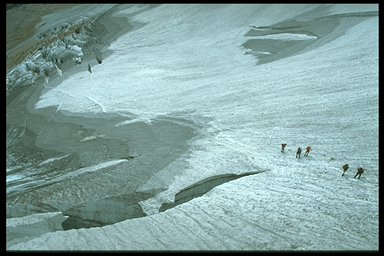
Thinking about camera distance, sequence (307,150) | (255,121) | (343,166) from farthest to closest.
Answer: (255,121) → (307,150) → (343,166)

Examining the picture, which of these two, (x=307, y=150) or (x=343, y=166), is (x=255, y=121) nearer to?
(x=307, y=150)

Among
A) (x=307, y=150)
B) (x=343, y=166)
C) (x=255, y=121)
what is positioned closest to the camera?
(x=343, y=166)

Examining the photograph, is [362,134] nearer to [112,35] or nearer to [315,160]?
[315,160]

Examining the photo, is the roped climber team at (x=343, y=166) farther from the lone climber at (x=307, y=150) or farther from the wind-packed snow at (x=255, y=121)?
the wind-packed snow at (x=255, y=121)

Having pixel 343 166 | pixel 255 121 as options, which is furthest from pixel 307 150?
pixel 255 121

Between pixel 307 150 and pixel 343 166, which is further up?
pixel 307 150

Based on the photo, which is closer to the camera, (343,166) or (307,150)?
(343,166)

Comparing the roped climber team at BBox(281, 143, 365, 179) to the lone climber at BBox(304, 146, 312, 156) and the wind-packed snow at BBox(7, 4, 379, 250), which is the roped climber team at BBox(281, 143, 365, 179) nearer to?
the lone climber at BBox(304, 146, 312, 156)

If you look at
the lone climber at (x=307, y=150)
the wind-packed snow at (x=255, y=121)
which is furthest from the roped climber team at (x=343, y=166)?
the wind-packed snow at (x=255, y=121)
